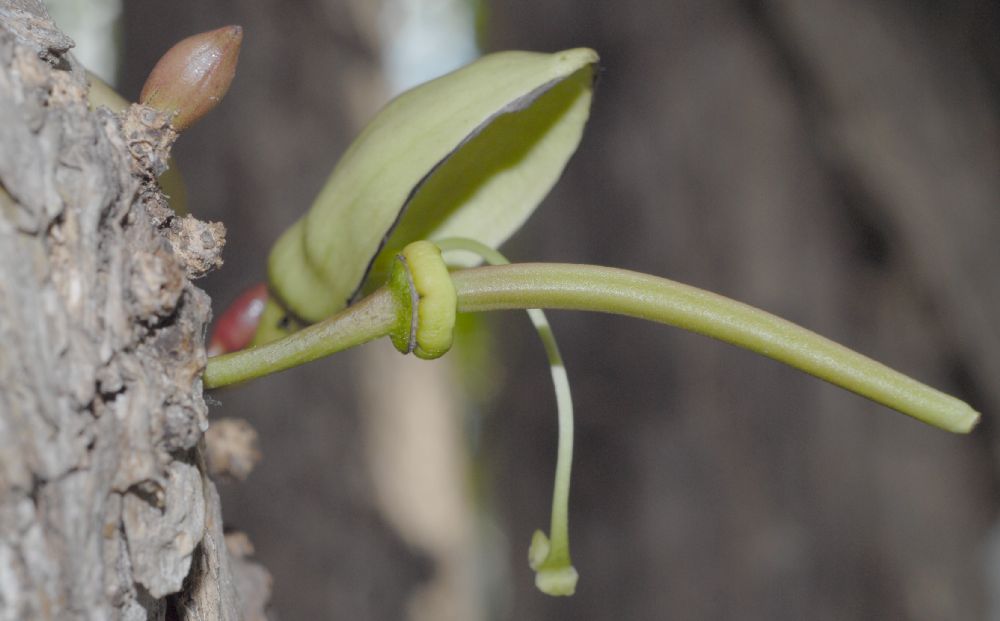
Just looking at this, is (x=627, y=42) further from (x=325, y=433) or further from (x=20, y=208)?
(x=20, y=208)

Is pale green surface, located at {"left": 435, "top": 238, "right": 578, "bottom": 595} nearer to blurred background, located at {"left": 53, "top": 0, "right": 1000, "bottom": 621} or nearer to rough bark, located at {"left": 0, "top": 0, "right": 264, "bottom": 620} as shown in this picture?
rough bark, located at {"left": 0, "top": 0, "right": 264, "bottom": 620}

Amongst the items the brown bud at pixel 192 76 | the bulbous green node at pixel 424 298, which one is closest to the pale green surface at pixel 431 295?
the bulbous green node at pixel 424 298

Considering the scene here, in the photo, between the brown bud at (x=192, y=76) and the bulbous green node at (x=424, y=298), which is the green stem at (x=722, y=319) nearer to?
the bulbous green node at (x=424, y=298)

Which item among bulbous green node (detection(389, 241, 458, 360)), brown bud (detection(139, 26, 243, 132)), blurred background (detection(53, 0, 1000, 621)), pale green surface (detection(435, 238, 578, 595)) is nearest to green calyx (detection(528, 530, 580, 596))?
pale green surface (detection(435, 238, 578, 595))

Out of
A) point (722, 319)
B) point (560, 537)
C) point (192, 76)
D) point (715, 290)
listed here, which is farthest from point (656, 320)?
point (715, 290)

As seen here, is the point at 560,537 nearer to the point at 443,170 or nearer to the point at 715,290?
the point at 443,170

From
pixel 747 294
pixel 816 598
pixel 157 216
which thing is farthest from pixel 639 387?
pixel 157 216
